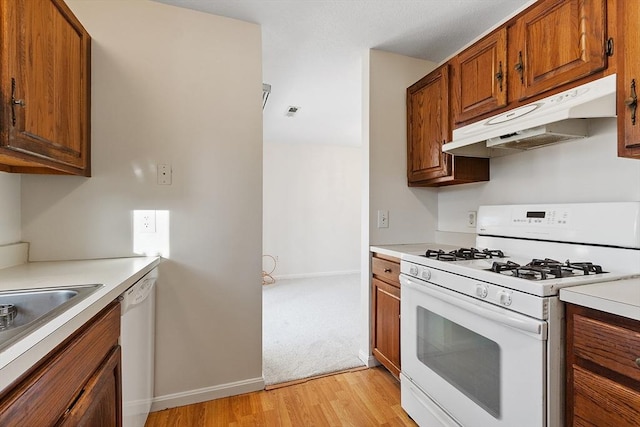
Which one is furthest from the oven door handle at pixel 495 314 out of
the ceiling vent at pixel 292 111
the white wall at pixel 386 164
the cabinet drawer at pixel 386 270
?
the ceiling vent at pixel 292 111

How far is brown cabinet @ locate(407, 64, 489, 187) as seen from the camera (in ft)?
6.37

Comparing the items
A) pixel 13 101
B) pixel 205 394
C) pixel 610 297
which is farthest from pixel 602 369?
pixel 13 101

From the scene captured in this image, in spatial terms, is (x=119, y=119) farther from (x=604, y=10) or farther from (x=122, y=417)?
(x=604, y=10)

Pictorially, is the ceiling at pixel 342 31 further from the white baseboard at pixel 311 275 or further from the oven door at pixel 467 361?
the white baseboard at pixel 311 275

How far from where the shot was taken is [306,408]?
1725mm

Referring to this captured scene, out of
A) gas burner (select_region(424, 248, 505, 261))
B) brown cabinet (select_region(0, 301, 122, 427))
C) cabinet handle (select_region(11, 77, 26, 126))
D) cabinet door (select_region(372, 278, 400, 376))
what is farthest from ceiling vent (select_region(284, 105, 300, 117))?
brown cabinet (select_region(0, 301, 122, 427))

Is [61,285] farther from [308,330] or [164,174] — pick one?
[308,330]

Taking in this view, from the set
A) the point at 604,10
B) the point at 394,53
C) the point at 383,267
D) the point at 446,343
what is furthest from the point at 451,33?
the point at 446,343

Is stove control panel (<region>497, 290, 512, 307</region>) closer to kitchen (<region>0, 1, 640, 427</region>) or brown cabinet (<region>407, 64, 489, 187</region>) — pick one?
kitchen (<region>0, 1, 640, 427</region>)

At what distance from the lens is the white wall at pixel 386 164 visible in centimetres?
222

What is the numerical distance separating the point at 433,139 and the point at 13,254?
2424 mm

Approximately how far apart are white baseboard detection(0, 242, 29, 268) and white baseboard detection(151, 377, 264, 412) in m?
1.01

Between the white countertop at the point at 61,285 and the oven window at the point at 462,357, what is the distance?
1368 millimetres

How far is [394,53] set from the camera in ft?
7.50
